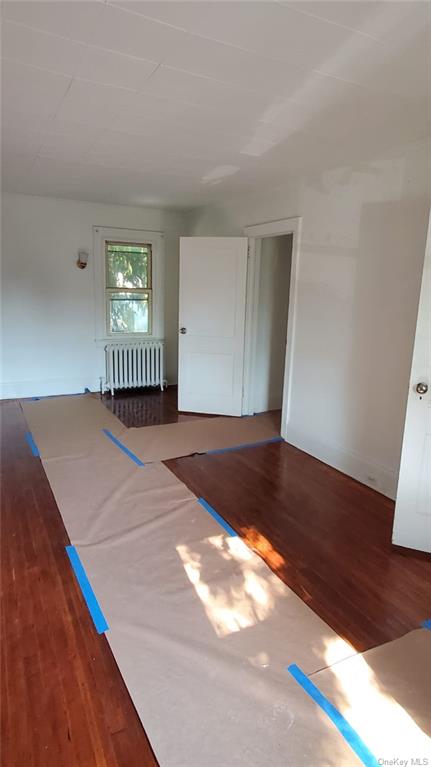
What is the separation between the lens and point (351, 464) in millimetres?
3482

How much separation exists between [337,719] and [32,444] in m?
3.26

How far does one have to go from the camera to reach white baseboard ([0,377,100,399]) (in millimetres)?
5320

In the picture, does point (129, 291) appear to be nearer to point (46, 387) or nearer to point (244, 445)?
point (46, 387)

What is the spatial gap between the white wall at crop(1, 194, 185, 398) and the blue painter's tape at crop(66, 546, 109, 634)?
11.5 feet

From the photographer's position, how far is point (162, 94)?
2.24 meters

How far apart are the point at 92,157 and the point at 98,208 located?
6.98 feet

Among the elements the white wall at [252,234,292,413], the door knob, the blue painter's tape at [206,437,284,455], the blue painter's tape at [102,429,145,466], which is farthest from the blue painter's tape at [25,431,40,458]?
the door knob

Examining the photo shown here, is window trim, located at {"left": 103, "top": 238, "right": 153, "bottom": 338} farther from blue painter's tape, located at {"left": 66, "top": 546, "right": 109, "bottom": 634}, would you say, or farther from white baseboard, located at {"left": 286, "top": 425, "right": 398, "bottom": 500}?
blue painter's tape, located at {"left": 66, "top": 546, "right": 109, "bottom": 634}

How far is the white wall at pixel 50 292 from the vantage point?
510 centimetres

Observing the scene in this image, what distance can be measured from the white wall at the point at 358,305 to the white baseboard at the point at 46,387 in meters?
3.00

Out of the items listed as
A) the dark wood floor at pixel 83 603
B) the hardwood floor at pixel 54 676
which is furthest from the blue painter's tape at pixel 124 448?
the hardwood floor at pixel 54 676

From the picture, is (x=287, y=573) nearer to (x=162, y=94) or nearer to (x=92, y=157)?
(x=162, y=94)

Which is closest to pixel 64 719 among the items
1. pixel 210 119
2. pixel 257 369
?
pixel 210 119

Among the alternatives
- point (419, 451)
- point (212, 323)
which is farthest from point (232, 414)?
point (419, 451)
